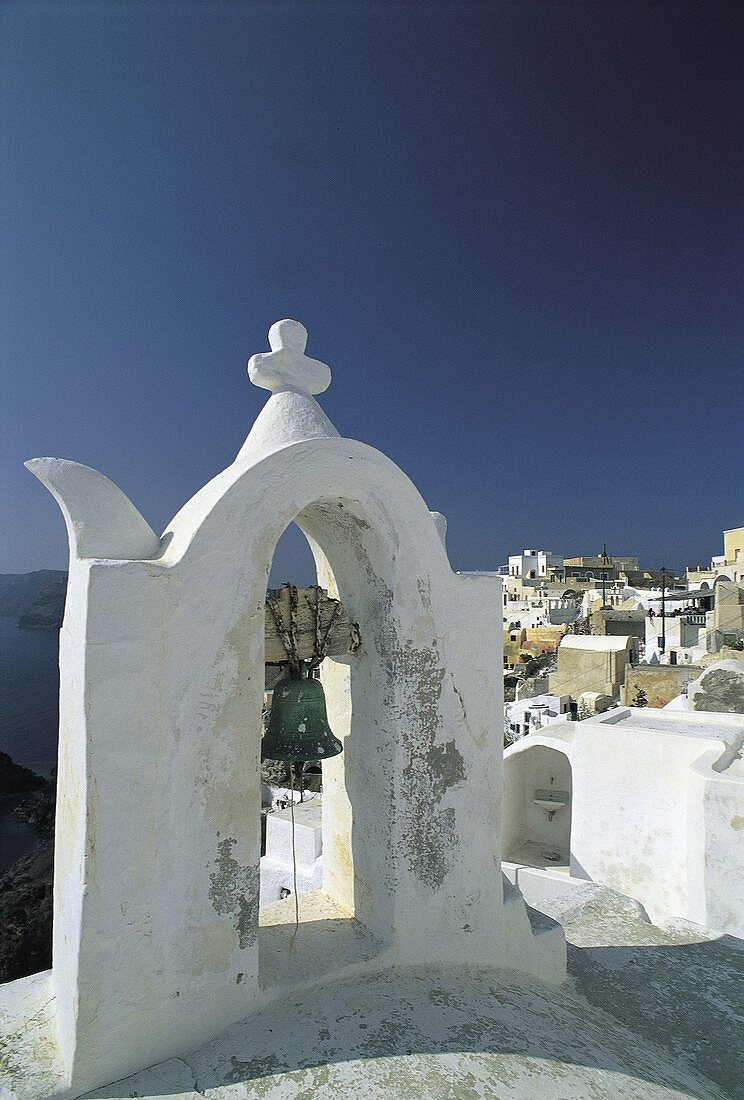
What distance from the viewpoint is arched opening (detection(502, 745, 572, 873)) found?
12.4m

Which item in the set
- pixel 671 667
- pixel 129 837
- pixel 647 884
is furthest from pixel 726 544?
pixel 129 837

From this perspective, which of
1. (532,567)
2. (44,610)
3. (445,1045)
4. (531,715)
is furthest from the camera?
(532,567)

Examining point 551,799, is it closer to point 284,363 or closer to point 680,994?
point 680,994

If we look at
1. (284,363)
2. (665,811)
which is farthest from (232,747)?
(665,811)

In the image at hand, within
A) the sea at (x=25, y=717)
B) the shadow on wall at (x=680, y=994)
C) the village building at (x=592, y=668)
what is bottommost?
the sea at (x=25, y=717)

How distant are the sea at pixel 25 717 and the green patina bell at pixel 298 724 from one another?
21356 mm

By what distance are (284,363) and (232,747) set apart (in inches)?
76.6

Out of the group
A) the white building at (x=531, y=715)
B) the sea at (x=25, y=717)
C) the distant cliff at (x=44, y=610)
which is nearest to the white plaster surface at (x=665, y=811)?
the white building at (x=531, y=715)

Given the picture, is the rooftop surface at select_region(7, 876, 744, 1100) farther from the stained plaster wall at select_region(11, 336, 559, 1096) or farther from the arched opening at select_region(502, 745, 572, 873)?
the arched opening at select_region(502, 745, 572, 873)

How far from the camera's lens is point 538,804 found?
41.8ft

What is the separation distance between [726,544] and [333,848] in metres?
54.9

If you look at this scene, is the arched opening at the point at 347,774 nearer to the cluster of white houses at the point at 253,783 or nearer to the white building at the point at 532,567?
the cluster of white houses at the point at 253,783

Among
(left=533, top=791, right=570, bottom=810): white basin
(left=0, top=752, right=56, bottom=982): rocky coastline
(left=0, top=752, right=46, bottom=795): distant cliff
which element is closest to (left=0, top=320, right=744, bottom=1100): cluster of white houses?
(left=533, top=791, right=570, bottom=810): white basin

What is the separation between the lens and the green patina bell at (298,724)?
2.86 metres
